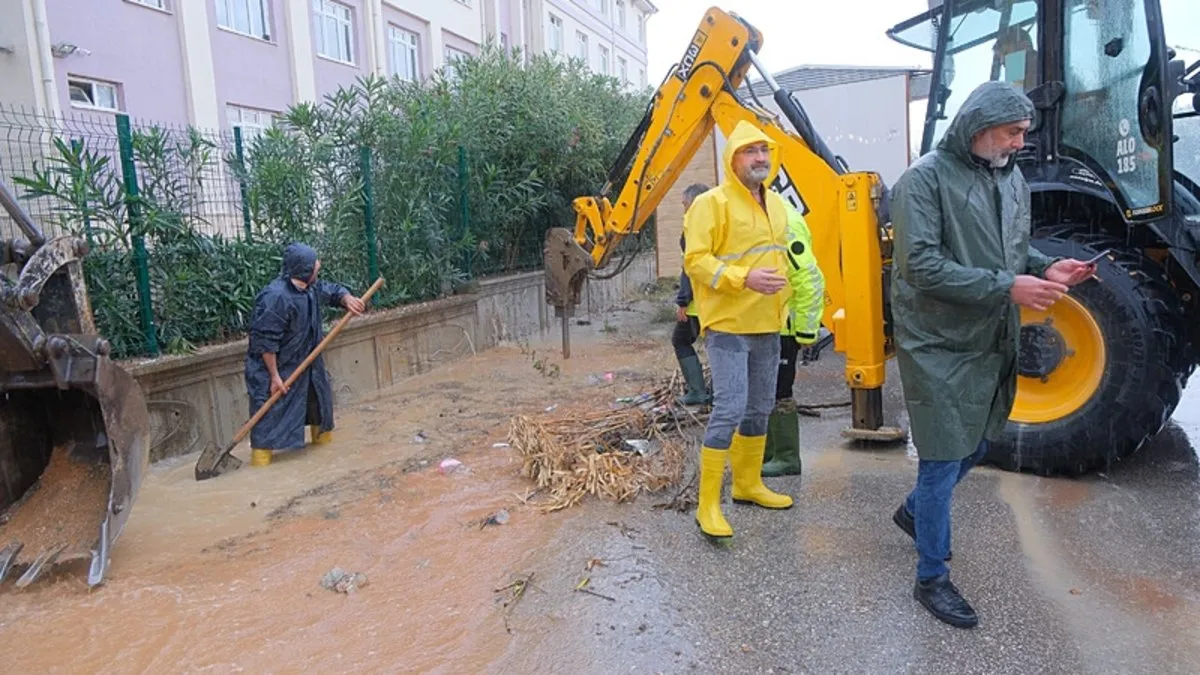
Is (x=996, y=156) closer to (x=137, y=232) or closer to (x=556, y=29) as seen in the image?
(x=137, y=232)

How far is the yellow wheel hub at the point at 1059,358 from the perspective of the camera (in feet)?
12.8

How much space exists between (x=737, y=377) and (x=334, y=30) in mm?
16498

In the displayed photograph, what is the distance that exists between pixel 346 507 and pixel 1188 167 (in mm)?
5056

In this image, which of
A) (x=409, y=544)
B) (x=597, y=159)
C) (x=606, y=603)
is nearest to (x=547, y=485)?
(x=409, y=544)

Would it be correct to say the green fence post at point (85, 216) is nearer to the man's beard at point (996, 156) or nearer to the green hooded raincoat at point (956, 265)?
the green hooded raincoat at point (956, 265)

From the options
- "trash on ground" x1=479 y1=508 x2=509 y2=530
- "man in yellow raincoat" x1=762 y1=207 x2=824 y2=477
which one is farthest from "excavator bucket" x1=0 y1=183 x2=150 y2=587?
"man in yellow raincoat" x1=762 y1=207 x2=824 y2=477

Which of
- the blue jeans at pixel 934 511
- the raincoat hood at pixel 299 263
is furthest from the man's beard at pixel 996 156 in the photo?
the raincoat hood at pixel 299 263

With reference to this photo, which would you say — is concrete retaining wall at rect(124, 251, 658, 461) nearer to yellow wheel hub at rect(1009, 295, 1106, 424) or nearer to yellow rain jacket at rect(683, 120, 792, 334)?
yellow rain jacket at rect(683, 120, 792, 334)

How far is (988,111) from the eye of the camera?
259 centimetres

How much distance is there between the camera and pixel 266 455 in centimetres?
503

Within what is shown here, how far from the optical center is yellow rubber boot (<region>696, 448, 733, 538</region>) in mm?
3479

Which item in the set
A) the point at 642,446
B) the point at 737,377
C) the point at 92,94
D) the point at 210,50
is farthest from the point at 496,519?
the point at 210,50

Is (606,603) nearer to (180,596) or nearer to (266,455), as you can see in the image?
(180,596)

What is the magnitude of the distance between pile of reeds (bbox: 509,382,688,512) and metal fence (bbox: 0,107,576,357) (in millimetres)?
2517
